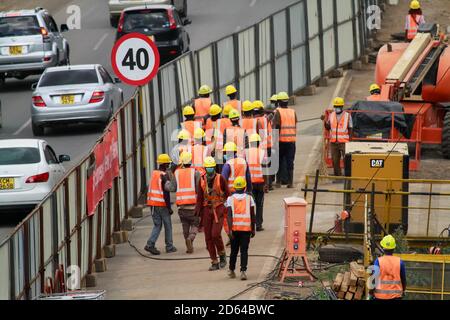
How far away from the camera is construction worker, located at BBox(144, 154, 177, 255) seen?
2428cm

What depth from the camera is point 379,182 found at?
81.4 feet

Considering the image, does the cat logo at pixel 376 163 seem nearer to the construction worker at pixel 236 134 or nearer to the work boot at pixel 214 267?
the construction worker at pixel 236 134

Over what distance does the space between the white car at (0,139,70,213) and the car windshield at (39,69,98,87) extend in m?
7.68

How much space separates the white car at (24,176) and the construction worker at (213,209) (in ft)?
11.8

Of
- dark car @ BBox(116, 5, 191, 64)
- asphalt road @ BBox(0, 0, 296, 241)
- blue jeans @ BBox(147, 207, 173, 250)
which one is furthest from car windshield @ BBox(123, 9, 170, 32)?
blue jeans @ BBox(147, 207, 173, 250)

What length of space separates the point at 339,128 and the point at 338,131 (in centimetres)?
6

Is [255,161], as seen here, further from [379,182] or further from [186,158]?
[379,182]

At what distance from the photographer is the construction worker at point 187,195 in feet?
79.4

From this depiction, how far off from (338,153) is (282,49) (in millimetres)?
9815

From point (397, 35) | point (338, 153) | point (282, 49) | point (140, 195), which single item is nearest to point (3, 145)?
point (140, 195)

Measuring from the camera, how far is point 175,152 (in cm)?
2628

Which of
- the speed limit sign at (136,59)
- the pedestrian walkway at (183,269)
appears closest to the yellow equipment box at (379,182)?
the pedestrian walkway at (183,269)

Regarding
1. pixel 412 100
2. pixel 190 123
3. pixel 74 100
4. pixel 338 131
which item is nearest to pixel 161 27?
pixel 74 100

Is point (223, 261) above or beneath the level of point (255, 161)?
beneath
